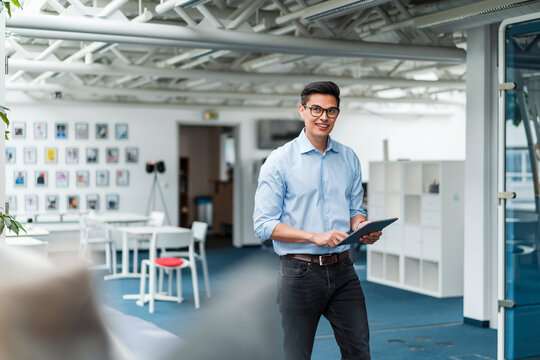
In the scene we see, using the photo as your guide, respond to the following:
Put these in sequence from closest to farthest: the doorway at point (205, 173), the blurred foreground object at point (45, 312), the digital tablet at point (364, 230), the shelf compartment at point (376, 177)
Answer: the blurred foreground object at point (45, 312), the digital tablet at point (364, 230), the shelf compartment at point (376, 177), the doorway at point (205, 173)

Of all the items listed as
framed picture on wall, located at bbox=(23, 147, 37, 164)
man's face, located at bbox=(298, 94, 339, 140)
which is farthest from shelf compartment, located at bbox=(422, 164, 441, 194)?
framed picture on wall, located at bbox=(23, 147, 37, 164)

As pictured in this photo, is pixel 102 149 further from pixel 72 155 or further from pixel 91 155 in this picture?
pixel 72 155

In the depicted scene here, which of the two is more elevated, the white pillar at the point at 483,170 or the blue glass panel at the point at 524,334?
the white pillar at the point at 483,170

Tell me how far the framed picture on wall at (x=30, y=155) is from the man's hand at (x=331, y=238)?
12.0 m

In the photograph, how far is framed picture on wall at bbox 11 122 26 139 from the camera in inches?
546

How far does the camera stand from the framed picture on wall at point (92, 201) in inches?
570

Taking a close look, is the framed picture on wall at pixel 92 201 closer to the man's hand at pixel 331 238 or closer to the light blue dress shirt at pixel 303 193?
the light blue dress shirt at pixel 303 193

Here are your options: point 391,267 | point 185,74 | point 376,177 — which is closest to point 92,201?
point 185,74

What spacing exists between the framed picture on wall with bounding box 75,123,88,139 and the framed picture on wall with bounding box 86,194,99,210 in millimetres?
1165

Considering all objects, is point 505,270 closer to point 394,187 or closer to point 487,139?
point 487,139

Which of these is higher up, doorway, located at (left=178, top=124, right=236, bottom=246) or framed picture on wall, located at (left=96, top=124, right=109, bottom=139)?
framed picture on wall, located at (left=96, top=124, right=109, bottom=139)

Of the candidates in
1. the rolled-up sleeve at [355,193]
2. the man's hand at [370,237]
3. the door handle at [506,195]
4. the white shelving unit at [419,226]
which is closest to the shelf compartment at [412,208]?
the white shelving unit at [419,226]

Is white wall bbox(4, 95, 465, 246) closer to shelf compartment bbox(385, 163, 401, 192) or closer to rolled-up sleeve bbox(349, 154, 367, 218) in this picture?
shelf compartment bbox(385, 163, 401, 192)

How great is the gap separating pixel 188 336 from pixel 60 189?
521 inches
